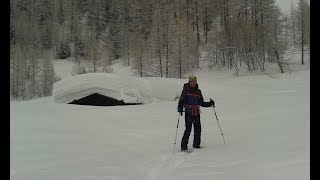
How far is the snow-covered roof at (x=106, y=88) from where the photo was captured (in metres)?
21.8

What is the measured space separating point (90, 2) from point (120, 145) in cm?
7314

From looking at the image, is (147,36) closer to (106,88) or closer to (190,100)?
(106,88)

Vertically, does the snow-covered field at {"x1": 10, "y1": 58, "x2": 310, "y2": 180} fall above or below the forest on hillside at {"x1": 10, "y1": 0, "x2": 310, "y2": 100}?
below

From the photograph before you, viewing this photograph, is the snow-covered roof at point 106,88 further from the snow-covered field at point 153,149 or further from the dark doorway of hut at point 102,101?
the snow-covered field at point 153,149

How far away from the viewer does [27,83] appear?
59438mm

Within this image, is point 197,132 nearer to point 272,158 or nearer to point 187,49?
point 272,158

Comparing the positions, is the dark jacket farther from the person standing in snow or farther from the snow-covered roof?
the snow-covered roof

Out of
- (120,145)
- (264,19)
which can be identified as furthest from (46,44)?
(120,145)

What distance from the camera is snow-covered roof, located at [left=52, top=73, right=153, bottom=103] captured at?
21.8 meters

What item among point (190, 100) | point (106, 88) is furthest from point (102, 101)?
point (190, 100)

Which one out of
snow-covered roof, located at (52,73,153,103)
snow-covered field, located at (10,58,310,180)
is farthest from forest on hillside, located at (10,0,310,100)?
snow-covered field, located at (10,58,310,180)

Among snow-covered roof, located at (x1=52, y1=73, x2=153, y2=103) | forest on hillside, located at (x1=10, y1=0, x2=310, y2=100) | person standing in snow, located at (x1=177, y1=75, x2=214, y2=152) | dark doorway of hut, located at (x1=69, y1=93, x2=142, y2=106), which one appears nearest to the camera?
person standing in snow, located at (x1=177, y1=75, x2=214, y2=152)

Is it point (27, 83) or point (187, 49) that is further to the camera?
Result: point (27, 83)

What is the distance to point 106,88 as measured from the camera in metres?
21.8
